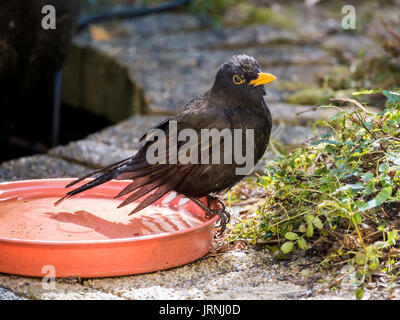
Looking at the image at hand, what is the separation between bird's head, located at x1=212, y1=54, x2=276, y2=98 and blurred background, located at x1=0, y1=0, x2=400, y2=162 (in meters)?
1.39

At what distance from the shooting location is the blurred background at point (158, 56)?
3.88 m

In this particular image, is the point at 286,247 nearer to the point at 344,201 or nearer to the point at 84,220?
the point at 344,201

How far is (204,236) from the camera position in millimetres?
2422

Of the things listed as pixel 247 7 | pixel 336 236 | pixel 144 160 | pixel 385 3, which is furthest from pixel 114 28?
pixel 336 236

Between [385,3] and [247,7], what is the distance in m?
1.81

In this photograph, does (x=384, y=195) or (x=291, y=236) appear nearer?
(x=384, y=195)

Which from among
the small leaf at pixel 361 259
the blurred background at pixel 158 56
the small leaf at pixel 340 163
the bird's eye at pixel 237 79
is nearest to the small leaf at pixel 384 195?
the small leaf at pixel 361 259

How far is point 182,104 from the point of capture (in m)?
4.59

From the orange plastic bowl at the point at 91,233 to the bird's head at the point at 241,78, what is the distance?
0.58m

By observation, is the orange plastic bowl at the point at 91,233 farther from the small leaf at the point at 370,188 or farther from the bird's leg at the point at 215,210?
the small leaf at the point at 370,188

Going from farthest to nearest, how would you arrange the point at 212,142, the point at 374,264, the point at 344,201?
the point at 212,142, the point at 344,201, the point at 374,264

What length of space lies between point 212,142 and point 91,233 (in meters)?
0.62

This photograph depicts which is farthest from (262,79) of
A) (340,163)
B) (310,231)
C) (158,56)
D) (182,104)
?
(158,56)

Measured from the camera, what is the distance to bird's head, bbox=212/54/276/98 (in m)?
2.60
